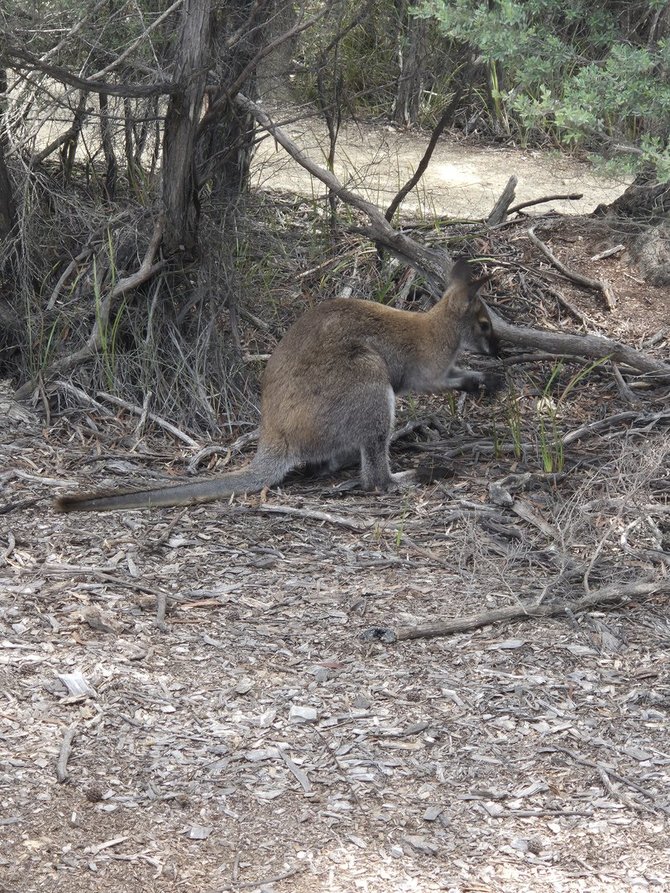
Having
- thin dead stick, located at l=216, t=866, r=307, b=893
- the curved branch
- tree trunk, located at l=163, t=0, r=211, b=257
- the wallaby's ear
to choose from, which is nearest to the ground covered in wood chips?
thin dead stick, located at l=216, t=866, r=307, b=893

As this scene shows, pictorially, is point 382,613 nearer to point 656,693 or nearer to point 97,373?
point 656,693

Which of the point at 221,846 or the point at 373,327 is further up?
the point at 373,327

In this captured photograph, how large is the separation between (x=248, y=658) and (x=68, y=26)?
3.87 meters

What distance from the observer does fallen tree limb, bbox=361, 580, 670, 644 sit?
4371mm

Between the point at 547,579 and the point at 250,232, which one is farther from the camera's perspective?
the point at 250,232

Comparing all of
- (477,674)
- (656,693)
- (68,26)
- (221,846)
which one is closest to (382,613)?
(477,674)

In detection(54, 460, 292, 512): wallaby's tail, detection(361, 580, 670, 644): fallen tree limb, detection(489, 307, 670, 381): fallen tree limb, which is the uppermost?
detection(489, 307, 670, 381): fallen tree limb

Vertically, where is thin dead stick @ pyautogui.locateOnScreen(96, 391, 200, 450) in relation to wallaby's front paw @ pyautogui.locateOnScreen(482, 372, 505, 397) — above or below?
below

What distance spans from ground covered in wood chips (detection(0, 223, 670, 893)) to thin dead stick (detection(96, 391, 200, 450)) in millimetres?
81

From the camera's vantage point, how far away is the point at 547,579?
4.76m

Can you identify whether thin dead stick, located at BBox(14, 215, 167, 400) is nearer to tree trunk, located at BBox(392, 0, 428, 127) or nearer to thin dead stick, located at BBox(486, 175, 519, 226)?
thin dead stick, located at BBox(486, 175, 519, 226)

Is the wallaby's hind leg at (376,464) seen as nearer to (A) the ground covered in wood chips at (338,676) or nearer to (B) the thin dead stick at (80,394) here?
(A) the ground covered in wood chips at (338,676)

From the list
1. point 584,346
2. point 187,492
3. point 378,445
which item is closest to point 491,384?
point 584,346

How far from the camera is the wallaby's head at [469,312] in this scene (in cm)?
635
